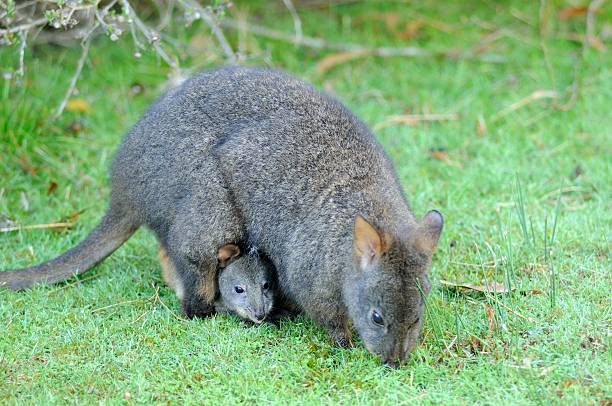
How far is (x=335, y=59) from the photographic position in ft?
26.7

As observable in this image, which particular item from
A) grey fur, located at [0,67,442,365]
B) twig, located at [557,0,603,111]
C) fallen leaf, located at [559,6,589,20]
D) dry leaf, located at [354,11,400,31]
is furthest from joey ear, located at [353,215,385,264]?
fallen leaf, located at [559,6,589,20]

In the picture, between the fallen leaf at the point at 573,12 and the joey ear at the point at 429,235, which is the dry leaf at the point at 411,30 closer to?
the fallen leaf at the point at 573,12

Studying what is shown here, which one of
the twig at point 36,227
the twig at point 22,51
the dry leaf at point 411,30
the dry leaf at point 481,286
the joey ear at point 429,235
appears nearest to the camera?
the joey ear at point 429,235

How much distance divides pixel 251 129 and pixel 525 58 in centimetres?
387

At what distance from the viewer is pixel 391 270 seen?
424 cm

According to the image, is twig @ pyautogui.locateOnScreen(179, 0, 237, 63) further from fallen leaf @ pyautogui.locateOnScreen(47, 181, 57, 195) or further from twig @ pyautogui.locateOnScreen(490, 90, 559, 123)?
twig @ pyautogui.locateOnScreen(490, 90, 559, 123)

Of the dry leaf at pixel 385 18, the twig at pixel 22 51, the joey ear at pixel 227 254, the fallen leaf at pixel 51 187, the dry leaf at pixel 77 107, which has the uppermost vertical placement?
the twig at pixel 22 51

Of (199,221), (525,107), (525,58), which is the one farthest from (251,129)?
(525,58)

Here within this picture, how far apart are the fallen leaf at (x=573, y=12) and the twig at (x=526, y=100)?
4.54 feet

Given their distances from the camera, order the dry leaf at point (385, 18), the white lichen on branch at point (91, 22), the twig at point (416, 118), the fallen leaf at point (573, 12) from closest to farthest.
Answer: the white lichen on branch at point (91, 22)
the twig at point (416, 118)
the fallen leaf at point (573, 12)
the dry leaf at point (385, 18)

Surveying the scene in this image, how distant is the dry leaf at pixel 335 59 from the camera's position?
8055 mm

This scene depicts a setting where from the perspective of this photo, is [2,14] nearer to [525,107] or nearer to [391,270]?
[391,270]

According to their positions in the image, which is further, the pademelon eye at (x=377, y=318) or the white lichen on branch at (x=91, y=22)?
the white lichen on branch at (x=91, y=22)

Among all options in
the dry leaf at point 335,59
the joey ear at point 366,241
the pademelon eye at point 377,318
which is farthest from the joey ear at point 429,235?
the dry leaf at point 335,59
